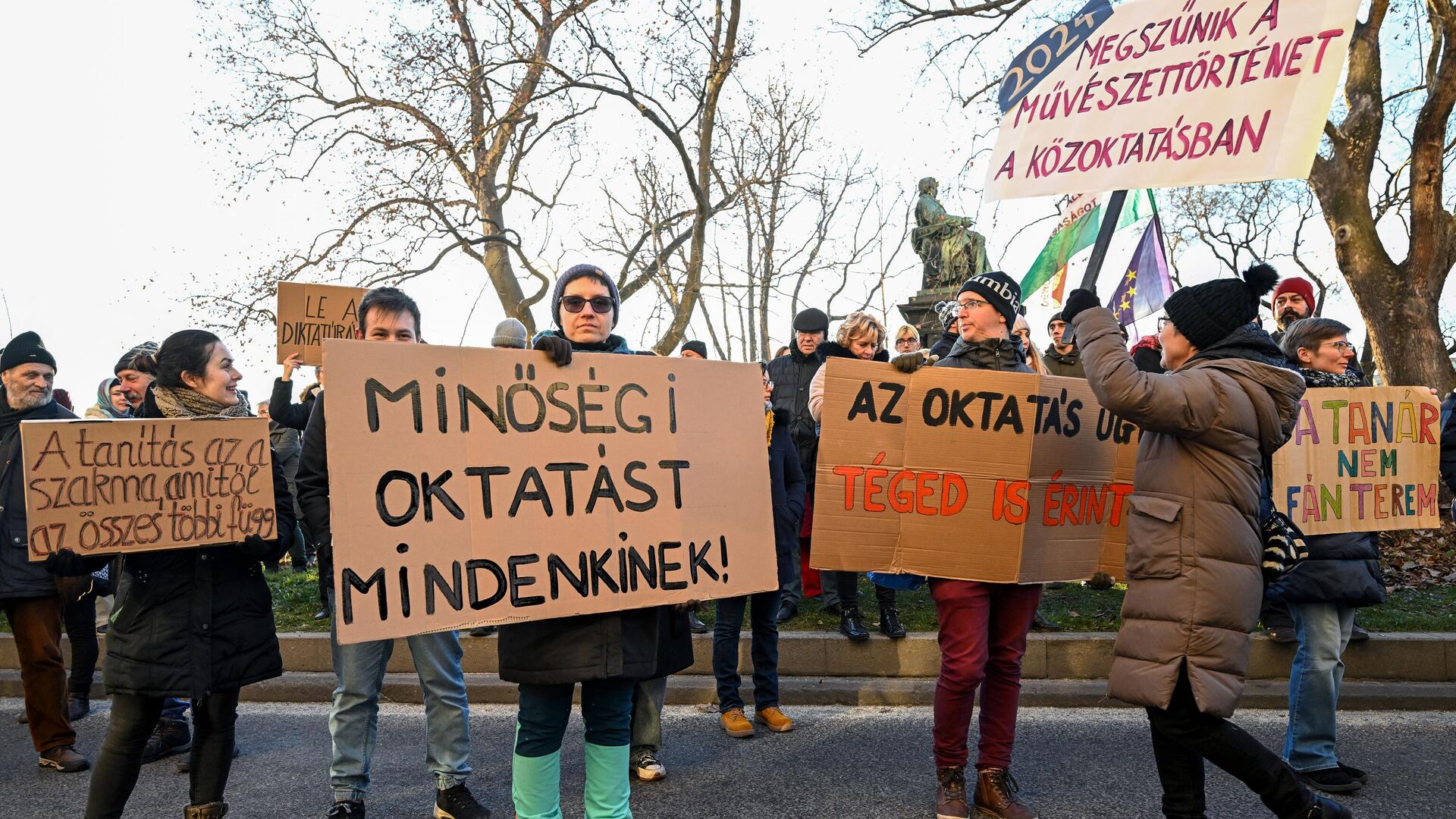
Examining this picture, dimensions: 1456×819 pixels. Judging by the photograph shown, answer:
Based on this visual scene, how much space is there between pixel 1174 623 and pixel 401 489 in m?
2.29

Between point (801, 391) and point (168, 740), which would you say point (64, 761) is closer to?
point (168, 740)

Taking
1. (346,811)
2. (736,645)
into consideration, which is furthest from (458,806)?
(736,645)

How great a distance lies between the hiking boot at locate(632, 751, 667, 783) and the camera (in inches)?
167

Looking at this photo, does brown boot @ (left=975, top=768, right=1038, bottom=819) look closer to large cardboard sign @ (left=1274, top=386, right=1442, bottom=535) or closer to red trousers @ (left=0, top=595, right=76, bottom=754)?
large cardboard sign @ (left=1274, top=386, right=1442, bottom=535)

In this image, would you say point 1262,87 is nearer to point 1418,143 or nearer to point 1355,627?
point 1355,627

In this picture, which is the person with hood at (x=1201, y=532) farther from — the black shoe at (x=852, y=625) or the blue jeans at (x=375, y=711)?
the black shoe at (x=852, y=625)

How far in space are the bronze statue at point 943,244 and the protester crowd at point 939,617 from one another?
8.93 metres

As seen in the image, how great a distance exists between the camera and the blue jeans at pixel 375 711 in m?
3.76

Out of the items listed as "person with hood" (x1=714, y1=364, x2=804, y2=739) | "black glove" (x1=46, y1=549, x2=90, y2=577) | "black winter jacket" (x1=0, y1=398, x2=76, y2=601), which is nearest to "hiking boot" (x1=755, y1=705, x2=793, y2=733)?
"person with hood" (x1=714, y1=364, x2=804, y2=739)

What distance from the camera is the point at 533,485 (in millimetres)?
2924

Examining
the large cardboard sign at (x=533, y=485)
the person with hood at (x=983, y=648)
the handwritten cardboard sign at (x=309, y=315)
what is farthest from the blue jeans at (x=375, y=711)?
the handwritten cardboard sign at (x=309, y=315)

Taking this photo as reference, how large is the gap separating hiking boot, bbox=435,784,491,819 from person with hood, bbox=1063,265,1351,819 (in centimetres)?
235

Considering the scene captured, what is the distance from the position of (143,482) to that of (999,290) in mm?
3179

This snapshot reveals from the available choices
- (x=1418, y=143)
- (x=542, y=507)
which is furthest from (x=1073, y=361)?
(x=1418, y=143)
